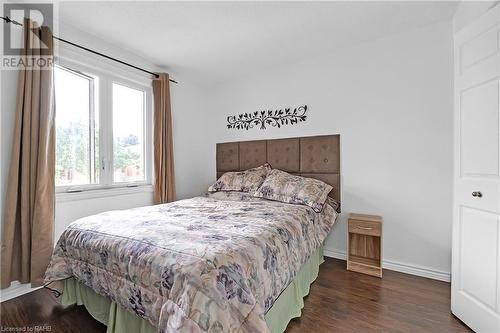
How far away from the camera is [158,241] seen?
130cm

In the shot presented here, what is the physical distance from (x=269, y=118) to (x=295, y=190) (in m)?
1.25

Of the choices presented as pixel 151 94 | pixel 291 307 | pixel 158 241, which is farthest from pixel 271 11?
pixel 291 307

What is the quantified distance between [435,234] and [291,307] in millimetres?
1728

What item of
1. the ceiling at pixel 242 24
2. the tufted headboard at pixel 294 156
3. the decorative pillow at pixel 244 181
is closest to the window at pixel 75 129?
the ceiling at pixel 242 24

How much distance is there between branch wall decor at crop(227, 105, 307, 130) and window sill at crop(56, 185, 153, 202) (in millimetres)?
1587

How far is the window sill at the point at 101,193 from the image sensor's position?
7.38 ft

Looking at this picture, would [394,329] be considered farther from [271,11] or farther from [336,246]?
[271,11]

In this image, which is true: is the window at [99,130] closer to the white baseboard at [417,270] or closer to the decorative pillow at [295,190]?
the decorative pillow at [295,190]

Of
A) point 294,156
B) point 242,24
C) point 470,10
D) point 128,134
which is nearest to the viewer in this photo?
point 470,10

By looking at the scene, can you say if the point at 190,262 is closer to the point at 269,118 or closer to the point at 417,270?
the point at 417,270

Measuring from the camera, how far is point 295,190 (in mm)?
2523

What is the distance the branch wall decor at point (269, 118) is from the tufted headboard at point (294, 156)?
0.25 m
